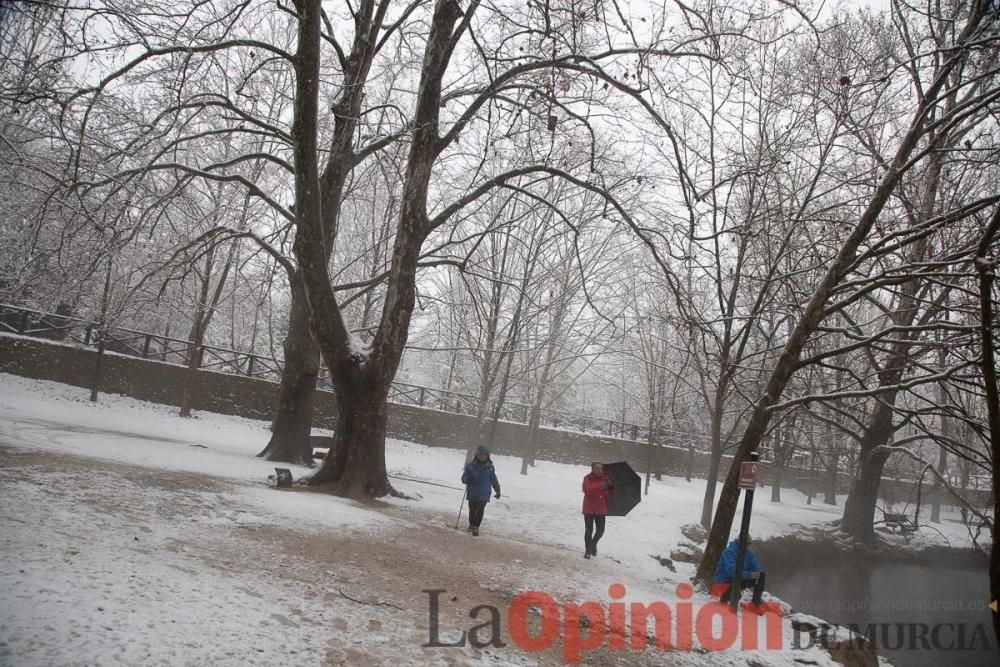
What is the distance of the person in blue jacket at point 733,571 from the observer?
7570 mm

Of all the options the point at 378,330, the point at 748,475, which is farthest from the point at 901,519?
the point at 378,330

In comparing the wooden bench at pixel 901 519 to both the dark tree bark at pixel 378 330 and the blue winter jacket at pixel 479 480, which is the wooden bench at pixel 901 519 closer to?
the blue winter jacket at pixel 479 480

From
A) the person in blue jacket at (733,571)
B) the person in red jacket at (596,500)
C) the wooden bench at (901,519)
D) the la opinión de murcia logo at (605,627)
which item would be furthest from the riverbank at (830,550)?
the la opinión de murcia logo at (605,627)

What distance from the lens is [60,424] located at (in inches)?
460

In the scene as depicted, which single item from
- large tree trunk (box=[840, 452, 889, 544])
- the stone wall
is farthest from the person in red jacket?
the stone wall

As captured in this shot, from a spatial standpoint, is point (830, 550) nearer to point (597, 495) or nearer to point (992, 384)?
point (597, 495)

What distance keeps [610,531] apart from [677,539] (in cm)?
181

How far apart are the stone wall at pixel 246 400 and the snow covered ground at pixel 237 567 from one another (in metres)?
5.55

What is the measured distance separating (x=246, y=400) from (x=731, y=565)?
1539cm

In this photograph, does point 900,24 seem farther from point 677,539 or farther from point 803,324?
point 677,539

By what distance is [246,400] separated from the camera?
1856cm

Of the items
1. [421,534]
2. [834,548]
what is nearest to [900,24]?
[421,534]

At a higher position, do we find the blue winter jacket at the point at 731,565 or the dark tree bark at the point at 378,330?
the dark tree bark at the point at 378,330

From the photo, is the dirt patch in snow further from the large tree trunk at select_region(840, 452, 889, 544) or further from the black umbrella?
the large tree trunk at select_region(840, 452, 889, 544)
